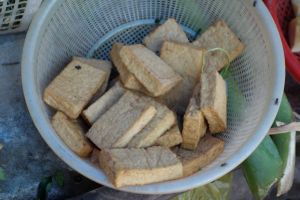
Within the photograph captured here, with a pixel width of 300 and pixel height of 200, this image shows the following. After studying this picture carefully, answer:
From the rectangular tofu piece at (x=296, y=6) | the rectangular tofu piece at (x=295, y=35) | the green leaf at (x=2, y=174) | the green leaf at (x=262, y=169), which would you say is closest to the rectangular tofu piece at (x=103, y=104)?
the green leaf at (x=2, y=174)

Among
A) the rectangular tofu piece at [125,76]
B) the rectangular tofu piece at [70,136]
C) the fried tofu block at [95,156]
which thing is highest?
the rectangular tofu piece at [125,76]

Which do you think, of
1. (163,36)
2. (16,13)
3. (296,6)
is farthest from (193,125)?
(296,6)

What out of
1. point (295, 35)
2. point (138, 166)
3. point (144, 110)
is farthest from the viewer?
point (295, 35)

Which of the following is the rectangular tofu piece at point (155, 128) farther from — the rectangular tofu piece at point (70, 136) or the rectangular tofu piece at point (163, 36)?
the rectangular tofu piece at point (163, 36)

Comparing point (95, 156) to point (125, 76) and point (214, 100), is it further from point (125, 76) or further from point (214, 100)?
point (214, 100)

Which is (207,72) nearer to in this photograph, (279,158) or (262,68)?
(262,68)

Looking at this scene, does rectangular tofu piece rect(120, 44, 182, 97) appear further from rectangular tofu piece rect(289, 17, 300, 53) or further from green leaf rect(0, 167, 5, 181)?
rectangular tofu piece rect(289, 17, 300, 53)

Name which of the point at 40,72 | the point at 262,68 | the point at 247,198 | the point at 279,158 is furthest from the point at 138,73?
the point at 247,198
